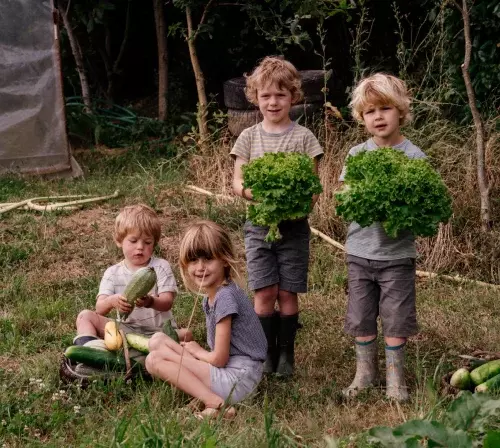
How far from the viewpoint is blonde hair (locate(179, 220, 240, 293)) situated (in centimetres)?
458

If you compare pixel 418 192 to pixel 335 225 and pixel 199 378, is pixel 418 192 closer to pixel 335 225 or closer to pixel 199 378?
pixel 199 378

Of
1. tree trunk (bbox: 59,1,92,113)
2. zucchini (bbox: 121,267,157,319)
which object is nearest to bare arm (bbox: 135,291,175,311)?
zucchini (bbox: 121,267,157,319)

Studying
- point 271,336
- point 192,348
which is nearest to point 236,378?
point 192,348

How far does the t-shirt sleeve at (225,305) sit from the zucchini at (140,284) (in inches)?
16.1

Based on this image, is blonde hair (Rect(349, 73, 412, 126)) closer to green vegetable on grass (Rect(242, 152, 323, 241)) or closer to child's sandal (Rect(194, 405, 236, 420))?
green vegetable on grass (Rect(242, 152, 323, 241))

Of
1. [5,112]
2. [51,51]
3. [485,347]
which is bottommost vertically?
[485,347]

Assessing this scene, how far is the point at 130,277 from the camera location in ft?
17.4

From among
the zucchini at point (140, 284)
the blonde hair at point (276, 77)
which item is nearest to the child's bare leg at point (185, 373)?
the zucchini at point (140, 284)

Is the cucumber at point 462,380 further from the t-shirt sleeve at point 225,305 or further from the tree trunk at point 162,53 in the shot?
the tree trunk at point 162,53

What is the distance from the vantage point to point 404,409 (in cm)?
448

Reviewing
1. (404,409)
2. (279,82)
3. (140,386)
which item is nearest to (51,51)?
(279,82)

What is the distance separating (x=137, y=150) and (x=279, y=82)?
5.83 metres

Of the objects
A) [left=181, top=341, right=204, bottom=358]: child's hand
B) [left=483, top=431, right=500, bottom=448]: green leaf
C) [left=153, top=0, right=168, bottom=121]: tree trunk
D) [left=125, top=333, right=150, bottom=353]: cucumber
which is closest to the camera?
[left=483, top=431, right=500, bottom=448]: green leaf

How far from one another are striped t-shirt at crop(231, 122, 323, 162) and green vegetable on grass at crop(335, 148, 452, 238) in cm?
70
